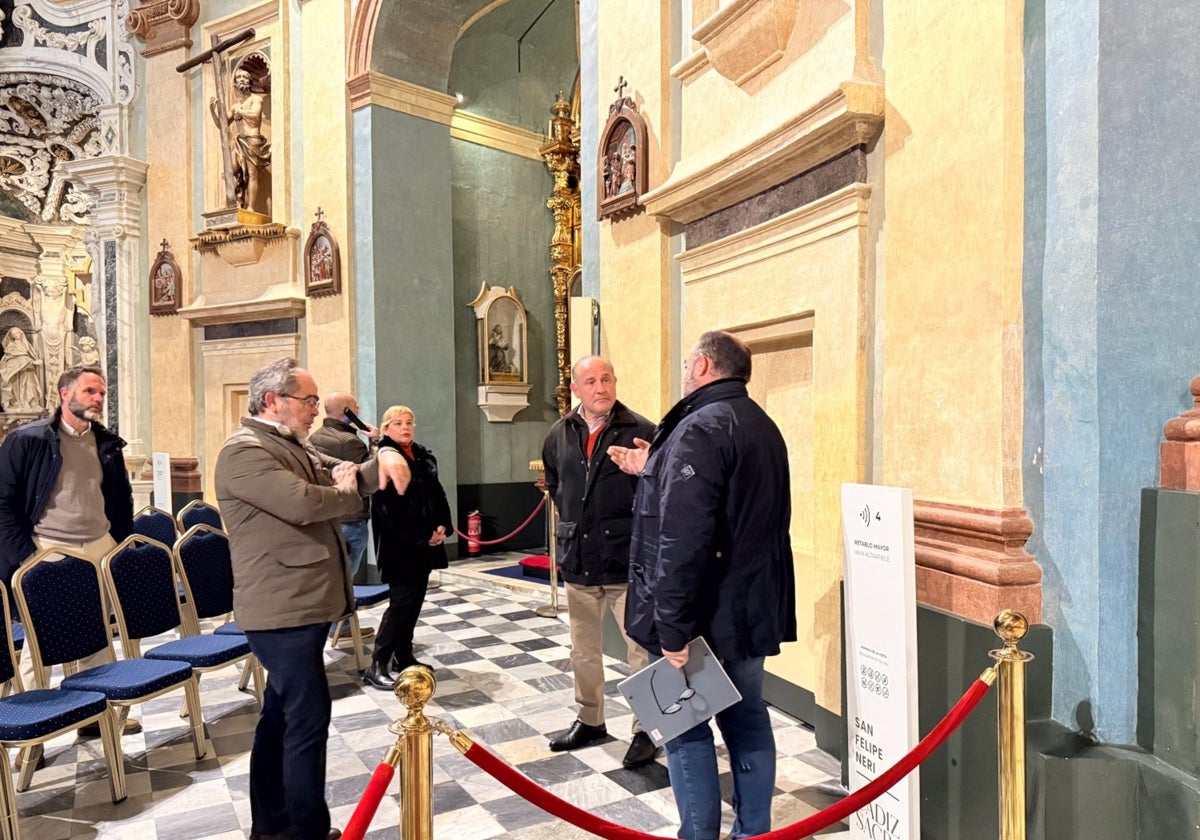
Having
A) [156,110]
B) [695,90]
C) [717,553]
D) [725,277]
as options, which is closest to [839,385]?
[725,277]

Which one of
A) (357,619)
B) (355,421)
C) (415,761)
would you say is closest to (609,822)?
(415,761)

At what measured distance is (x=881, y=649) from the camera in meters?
2.52

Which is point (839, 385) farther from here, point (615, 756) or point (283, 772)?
point (283, 772)

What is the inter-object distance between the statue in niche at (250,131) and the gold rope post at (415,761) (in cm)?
936

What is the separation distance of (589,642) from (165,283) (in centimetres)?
896

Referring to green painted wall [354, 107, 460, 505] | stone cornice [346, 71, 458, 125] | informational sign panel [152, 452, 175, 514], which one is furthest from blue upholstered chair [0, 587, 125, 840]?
stone cornice [346, 71, 458, 125]

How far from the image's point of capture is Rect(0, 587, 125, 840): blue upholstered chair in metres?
2.96

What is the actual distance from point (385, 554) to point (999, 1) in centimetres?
389

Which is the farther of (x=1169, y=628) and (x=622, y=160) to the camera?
(x=622, y=160)

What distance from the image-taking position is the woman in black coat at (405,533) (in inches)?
181

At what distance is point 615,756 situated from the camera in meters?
3.75

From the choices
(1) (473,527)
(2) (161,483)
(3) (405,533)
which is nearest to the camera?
(3) (405,533)

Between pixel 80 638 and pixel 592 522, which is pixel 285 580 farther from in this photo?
pixel 80 638

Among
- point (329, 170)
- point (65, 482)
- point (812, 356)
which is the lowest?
point (65, 482)
